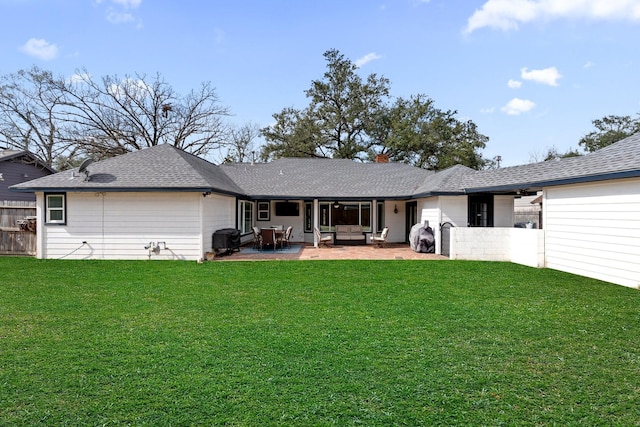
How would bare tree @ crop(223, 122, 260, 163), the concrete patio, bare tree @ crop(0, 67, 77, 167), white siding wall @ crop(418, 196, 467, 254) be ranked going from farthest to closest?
bare tree @ crop(223, 122, 260, 163) < bare tree @ crop(0, 67, 77, 167) < white siding wall @ crop(418, 196, 467, 254) < the concrete patio

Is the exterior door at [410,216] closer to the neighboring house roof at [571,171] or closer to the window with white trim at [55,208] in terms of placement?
the neighboring house roof at [571,171]

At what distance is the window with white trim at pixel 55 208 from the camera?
12391mm

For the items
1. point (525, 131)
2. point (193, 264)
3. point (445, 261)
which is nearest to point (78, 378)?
point (193, 264)

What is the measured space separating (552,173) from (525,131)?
23560mm

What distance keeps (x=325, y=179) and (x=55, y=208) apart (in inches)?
450

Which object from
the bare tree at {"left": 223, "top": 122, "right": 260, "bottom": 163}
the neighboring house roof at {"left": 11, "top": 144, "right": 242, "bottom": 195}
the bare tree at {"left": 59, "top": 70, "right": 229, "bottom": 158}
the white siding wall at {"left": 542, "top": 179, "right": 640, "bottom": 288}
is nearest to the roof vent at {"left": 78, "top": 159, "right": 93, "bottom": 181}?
the neighboring house roof at {"left": 11, "top": 144, "right": 242, "bottom": 195}

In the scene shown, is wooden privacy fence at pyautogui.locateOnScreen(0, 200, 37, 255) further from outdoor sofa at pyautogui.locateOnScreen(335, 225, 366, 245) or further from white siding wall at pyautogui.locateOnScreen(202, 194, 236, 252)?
outdoor sofa at pyautogui.locateOnScreen(335, 225, 366, 245)

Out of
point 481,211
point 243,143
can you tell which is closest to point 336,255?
point 481,211

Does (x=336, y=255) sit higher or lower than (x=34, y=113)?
lower

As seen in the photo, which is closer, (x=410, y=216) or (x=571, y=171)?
(x=571, y=171)

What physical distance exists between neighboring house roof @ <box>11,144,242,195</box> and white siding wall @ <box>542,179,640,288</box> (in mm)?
10141

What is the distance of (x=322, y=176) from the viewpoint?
19672 millimetres

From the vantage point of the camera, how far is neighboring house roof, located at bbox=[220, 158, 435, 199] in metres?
17.2

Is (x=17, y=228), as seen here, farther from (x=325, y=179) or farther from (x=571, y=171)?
(x=571, y=171)
